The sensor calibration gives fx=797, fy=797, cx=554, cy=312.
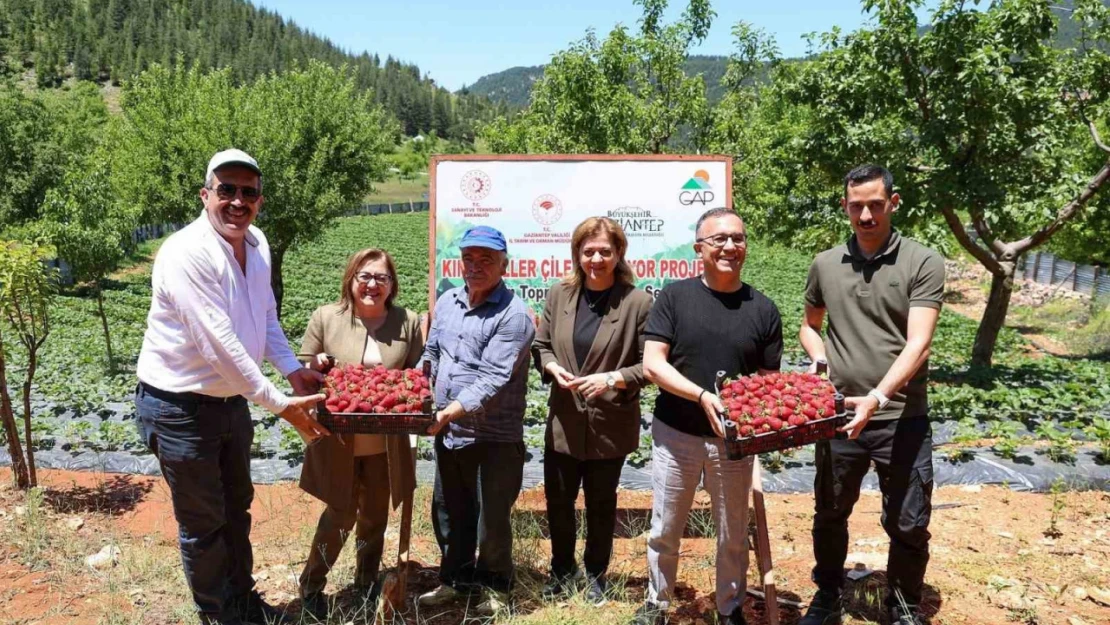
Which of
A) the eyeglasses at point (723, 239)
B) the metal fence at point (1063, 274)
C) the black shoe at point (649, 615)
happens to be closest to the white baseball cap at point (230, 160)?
the eyeglasses at point (723, 239)

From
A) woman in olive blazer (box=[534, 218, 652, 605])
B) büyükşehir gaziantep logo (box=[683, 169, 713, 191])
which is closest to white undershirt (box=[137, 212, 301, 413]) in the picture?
woman in olive blazer (box=[534, 218, 652, 605])

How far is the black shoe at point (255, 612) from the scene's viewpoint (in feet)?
12.1

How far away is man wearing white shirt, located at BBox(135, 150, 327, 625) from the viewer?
10.2 ft

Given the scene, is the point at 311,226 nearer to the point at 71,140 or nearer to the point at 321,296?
the point at 321,296

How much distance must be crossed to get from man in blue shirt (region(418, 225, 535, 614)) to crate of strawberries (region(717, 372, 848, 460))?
1051 millimetres

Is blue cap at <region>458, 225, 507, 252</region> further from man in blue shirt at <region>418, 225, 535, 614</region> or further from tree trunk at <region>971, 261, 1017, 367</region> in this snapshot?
tree trunk at <region>971, 261, 1017, 367</region>

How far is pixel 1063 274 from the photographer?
28938 millimetres

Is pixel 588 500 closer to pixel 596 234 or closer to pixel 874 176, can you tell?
pixel 596 234

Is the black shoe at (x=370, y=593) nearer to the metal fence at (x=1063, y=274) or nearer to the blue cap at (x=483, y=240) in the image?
the blue cap at (x=483, y=240)

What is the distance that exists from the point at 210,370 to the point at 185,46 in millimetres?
159521

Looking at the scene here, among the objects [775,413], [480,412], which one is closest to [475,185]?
[480,412]

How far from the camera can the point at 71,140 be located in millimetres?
33812

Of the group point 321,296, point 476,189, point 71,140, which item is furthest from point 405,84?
point 476,189

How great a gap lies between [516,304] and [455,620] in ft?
5.13
